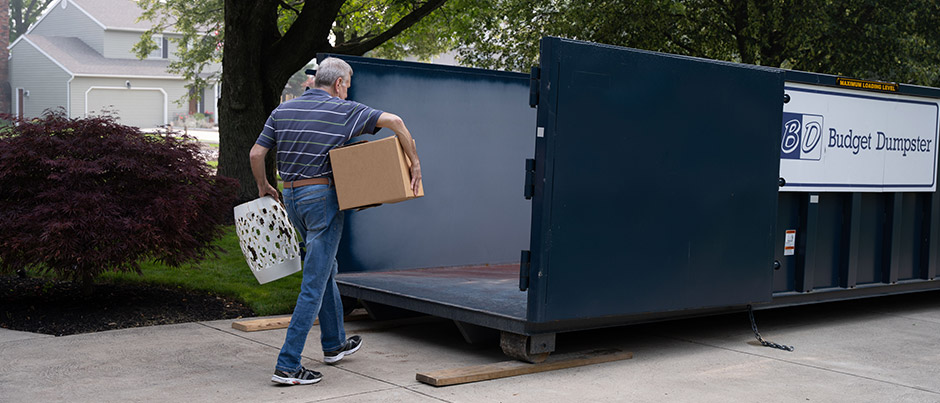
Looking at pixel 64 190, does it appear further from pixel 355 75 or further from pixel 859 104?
pixel 859 104

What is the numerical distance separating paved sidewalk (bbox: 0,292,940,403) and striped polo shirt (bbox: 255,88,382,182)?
130 cm

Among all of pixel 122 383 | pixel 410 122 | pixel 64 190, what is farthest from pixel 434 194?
pixel 122 383

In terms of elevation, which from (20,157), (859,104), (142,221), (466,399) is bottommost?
(466,399)

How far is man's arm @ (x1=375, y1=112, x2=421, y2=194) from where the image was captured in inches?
217

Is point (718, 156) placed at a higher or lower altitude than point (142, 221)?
higher

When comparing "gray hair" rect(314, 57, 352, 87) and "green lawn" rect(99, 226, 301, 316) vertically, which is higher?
"gray hair" rect(314, 57, 352, 87)

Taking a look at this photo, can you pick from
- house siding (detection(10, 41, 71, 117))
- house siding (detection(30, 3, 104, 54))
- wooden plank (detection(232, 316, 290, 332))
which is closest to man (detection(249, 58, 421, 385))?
wooden plank (detection(232, 316, 290, 332))

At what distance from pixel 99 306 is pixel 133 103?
41696mm

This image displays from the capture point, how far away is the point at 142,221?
23.4 feet

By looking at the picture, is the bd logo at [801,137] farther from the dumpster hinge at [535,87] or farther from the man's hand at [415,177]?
the man's hand at [415,177]

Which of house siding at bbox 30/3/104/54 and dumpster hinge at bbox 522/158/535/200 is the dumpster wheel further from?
house siding at bbox 30/3/104/54

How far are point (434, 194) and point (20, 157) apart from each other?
323cm

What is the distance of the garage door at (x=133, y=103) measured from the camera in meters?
45.2

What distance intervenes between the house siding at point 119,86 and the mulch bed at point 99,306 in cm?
3486
